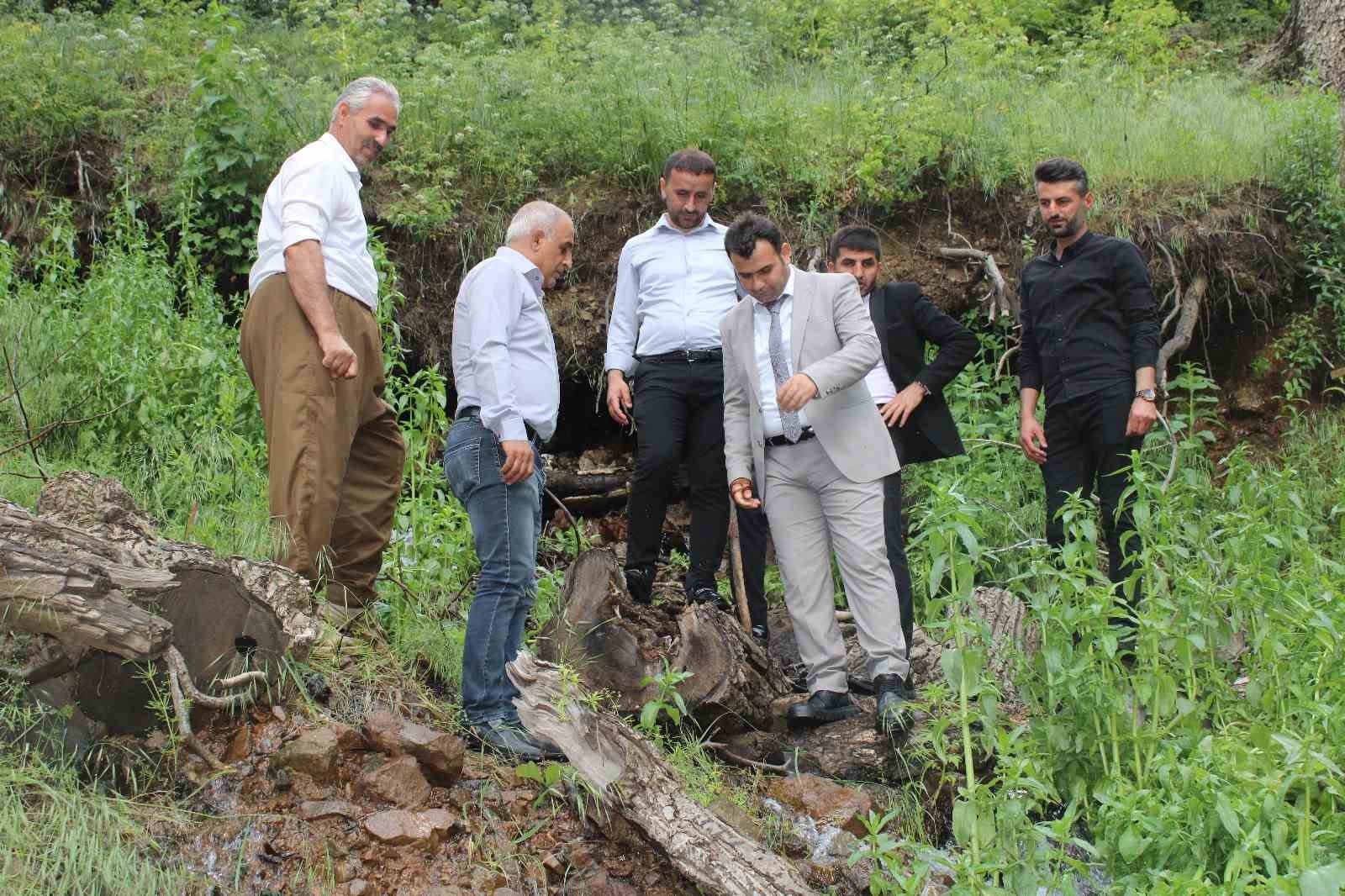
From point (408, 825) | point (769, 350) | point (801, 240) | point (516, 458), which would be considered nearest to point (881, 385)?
point (769, 350)

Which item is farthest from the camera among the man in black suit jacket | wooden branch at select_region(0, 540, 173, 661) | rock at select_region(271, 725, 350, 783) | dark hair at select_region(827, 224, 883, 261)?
dark hair at select_region(827, 224, 883, 261)

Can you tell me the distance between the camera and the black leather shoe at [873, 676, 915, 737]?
431cm

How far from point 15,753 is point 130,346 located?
343 cm

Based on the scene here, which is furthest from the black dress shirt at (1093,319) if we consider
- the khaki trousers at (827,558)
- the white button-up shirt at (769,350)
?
the white button-up shirt at (769,350)

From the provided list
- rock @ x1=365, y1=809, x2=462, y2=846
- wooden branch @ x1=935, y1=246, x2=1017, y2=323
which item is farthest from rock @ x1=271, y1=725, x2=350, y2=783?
wooden branch @ x1=935, y1=246, x2=1017, y2=323

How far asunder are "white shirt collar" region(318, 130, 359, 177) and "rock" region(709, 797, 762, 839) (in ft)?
8.98

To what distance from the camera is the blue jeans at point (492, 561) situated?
4.11m

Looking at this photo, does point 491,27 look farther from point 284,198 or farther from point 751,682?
point 751,682

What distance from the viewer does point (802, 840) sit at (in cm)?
382

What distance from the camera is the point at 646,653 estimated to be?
472 centimetres

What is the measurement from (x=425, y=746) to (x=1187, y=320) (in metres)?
5.94

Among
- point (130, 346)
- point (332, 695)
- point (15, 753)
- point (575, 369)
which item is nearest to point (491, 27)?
point (575, 369)

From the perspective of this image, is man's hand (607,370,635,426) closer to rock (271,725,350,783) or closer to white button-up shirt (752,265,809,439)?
white button-up shirt (752,265,809,439)

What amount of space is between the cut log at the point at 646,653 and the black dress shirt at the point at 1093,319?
1926mm
